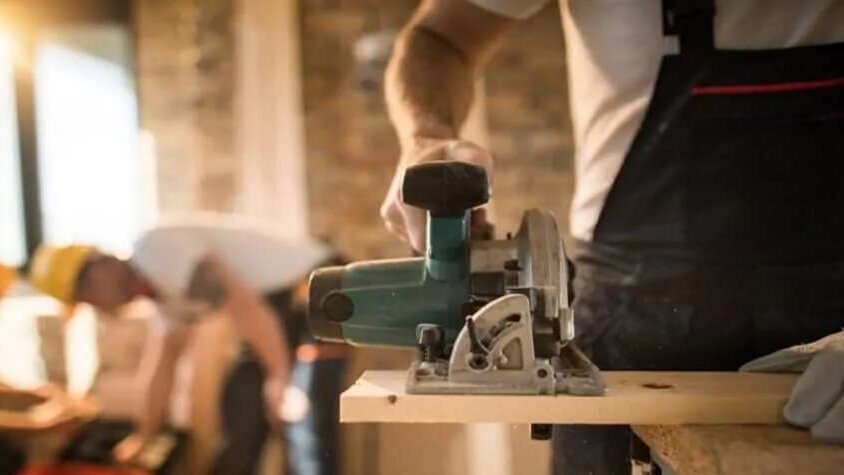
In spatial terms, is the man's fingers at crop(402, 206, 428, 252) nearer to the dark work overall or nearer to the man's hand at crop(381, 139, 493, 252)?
the man's hand at crop(381, 139, 493, 252)

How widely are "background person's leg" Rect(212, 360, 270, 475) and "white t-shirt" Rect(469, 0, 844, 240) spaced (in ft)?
6.54

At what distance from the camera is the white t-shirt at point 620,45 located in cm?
84

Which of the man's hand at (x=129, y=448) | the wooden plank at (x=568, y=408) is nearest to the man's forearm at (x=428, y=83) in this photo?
the wooden plank at (x=568, y=408)

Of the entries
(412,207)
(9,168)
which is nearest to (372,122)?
(9,168)

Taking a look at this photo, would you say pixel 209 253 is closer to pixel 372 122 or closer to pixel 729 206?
pixel 372 122

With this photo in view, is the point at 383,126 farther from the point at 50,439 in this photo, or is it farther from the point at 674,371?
the point at 674,371

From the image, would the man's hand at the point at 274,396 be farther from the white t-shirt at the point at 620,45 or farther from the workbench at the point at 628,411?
the workbench at the point at 628,411

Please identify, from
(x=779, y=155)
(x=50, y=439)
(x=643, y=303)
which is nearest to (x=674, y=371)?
(x=643, y=303)

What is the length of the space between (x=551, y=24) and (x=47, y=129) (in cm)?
194

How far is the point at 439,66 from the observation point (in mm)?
1003

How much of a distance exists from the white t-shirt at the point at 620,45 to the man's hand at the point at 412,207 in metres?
0.15

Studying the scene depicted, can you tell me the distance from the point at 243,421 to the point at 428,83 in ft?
6.72

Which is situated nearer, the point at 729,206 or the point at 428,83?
the point at 729,206

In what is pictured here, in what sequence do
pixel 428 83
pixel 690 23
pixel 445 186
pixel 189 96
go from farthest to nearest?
pixel 189 96 < pixel 428 83 < pixel 690 23 < pixel 445 186
